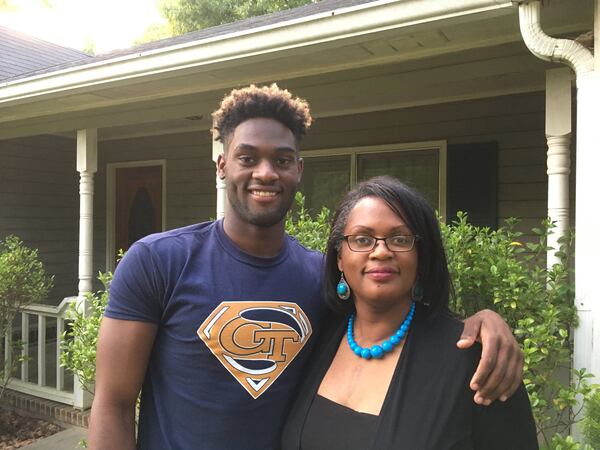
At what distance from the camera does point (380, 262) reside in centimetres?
133

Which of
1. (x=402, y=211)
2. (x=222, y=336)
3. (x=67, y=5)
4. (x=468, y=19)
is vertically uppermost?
(x=67, y=5)

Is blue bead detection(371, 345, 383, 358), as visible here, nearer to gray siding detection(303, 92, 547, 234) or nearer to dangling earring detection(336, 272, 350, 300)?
dangling earring detection(336, 272, 350, 300)

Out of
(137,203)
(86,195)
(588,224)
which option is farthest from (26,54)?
(588,224)

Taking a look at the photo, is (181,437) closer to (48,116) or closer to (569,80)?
(569,80)

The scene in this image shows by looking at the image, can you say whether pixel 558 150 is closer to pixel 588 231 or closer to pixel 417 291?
pixel 588 231

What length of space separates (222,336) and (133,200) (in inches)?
243

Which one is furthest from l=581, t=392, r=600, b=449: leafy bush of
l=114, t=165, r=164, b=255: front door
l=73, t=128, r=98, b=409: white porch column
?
l=114, t=165, r=164, b=255: front door

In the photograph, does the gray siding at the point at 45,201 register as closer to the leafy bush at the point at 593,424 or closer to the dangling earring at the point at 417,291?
the dangling earring at the point at 417,291

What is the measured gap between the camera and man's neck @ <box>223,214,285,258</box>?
1.56 m

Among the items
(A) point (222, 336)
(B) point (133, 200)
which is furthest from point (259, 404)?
(B) point (133, 200)

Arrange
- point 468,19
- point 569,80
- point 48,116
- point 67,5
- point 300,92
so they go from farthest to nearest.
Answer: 1. point 67,5
2. point 48,116
3. point 300,92
4. point 569,80
5. point 468,19

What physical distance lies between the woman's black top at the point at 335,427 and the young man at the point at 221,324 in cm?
14

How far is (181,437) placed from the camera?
1399 mm

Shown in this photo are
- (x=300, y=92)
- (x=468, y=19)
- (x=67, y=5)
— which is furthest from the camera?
(x=67, y=5)
